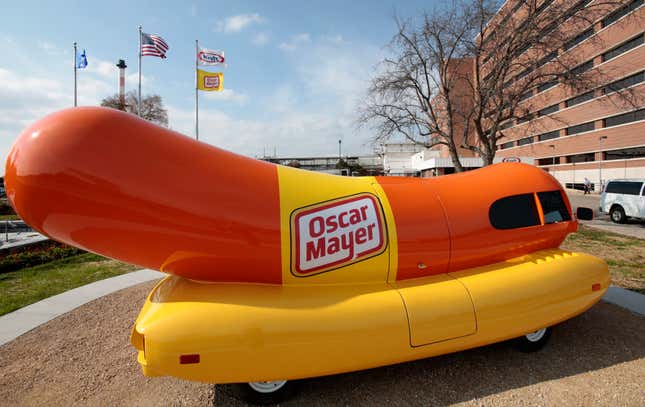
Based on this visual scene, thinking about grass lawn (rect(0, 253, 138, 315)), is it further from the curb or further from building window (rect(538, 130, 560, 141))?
building window (rect(538, 130, 560, 141))

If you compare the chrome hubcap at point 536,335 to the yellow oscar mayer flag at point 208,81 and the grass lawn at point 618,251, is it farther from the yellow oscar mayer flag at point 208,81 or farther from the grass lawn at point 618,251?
the yellow oscar mayer flag at point 208,81

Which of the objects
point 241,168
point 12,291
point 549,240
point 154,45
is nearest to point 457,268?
point 549,240

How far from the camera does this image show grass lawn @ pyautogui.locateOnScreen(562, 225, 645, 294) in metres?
6.39

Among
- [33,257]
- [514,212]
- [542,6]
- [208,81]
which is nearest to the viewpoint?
[514,212]

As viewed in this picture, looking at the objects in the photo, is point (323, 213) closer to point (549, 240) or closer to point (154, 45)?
point (549, 240)

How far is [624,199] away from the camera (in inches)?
555

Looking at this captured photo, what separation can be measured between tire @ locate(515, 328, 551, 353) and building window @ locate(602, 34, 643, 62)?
41.8 metres

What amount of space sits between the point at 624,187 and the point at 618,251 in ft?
26.5

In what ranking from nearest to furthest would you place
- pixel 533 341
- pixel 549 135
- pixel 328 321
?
pixel 328 321 < pixel 533 341 < pixel 549 135

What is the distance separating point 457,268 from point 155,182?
3171 mm

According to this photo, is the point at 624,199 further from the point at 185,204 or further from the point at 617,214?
the point at 185,204

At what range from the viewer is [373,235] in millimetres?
3197

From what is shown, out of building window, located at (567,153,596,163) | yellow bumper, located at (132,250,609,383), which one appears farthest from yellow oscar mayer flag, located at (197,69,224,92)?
building window, located at (567,153,596,163)

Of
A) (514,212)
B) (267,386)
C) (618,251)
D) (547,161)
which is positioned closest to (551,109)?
(547,161)
